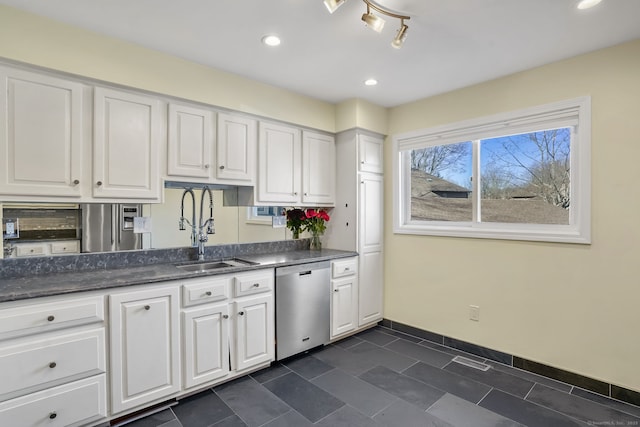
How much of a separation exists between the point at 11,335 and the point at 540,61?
12.4 ft

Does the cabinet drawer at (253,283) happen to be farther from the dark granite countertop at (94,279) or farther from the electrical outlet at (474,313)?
the electrical outlet at (474,313)

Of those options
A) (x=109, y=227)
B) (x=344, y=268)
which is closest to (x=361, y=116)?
(x=344, y=268)

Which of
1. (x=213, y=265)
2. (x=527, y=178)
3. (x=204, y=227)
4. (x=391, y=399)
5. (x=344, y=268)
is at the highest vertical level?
(x=527, y=178)

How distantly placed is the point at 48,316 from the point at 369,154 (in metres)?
2.90

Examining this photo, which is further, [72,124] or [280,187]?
[280,187]

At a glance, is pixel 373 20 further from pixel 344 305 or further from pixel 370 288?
pixel 370 288

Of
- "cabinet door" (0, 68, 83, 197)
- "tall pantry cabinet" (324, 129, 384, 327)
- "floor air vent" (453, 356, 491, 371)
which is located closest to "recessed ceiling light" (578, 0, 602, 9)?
"tall pantry cabinet" (324, 129, 384, 327)

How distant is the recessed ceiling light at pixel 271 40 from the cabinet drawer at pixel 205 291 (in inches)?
66.3

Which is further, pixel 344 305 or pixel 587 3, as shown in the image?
pixel 344 305

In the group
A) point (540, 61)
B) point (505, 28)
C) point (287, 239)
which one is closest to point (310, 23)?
point (505, 28)

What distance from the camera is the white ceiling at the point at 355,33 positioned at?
1834 millimetres

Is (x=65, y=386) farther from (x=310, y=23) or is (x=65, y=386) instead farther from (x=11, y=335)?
(x=310, y=23)

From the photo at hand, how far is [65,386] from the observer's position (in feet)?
5.81

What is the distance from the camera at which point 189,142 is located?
2.52m
